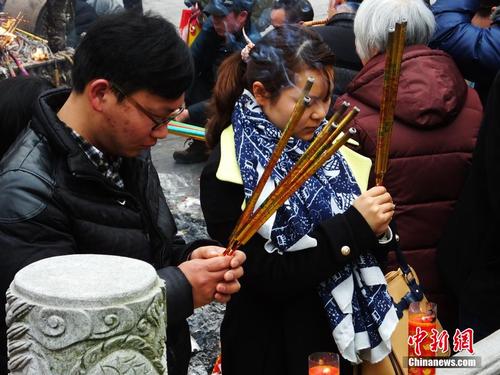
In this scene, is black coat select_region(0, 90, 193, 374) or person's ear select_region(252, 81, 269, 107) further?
person's ear select_region(252, 81, 269, 107)

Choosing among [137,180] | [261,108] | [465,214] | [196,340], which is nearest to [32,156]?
[137,180]

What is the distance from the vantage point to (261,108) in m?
3.05

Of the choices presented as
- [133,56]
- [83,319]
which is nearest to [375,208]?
[133,56]

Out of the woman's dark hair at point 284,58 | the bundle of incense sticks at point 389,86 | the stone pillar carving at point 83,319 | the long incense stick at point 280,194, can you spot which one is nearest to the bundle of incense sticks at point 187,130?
the woman's dark hair at point 284,58

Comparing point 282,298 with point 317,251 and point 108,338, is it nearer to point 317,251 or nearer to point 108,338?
point 317,251

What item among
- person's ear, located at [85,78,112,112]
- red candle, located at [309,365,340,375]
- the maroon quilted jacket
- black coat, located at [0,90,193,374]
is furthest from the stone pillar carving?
the maroon quilted jacket

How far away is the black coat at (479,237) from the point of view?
352cm

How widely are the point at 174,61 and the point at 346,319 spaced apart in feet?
3.33

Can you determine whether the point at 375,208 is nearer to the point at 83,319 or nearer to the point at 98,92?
the point at 98,92

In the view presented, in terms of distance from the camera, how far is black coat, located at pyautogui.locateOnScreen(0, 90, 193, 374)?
2.30 metres

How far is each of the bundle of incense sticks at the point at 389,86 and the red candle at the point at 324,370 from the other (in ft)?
2.24

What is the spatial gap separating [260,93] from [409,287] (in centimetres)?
88

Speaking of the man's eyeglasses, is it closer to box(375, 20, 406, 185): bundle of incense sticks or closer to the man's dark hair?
the man's dark hair

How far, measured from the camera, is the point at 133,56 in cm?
245
